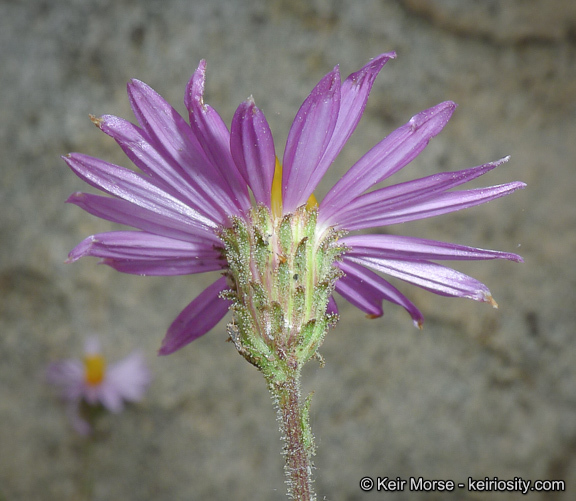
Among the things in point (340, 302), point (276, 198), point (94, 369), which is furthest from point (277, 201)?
point (94, 369)

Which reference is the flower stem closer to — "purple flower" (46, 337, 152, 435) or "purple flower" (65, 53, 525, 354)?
"purple flower" (65, 53, 525, 354)

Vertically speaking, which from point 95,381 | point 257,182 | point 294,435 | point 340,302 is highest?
point 340,302

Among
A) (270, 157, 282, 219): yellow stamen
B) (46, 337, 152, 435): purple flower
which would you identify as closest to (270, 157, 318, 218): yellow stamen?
(270, 157, 282, 219): yellow stamen

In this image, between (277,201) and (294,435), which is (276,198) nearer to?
(277,201)

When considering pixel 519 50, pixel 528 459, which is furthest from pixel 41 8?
pixel 528 459

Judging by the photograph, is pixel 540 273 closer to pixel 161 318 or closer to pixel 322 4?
pixel 322 4

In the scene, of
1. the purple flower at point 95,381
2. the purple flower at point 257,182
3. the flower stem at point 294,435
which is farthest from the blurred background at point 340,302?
the flower stem at point 294,435
